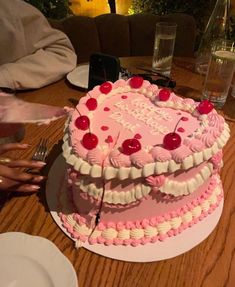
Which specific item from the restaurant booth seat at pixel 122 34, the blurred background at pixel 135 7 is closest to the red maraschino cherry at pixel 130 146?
the restaurant booth seat at pixel 122 34

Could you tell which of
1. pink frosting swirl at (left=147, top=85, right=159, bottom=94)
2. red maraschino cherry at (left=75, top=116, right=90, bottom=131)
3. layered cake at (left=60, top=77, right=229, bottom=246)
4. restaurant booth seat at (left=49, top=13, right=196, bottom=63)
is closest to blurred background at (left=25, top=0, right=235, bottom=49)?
restaurant booth seat at (left=49, top=13, right=196, bottom=63)

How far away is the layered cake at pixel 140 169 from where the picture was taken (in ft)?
1.93

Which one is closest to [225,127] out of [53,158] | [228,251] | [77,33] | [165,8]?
[228,251]

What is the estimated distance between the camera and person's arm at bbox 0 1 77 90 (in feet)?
3.71

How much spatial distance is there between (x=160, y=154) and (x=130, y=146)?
0.18ft

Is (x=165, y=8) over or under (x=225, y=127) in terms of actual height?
under

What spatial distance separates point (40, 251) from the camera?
576 millimetres

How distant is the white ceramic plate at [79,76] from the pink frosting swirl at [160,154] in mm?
648

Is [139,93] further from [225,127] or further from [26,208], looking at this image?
[26,208]

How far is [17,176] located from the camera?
2.35ft

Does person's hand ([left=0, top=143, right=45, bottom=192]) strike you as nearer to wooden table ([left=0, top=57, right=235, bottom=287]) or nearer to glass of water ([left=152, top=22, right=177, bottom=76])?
wooden table ([left=0, top=57, right=235, bottom=287])

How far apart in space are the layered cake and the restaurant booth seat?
110 centimetres

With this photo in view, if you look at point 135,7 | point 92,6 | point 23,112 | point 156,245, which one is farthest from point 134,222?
point 92,6

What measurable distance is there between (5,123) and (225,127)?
53 centimetres
